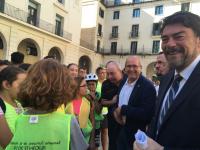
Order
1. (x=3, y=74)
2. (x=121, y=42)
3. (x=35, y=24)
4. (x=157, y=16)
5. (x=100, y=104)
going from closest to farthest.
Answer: (x=3, y=74) < (x=100, y=104) < (x=35, y=24) < (x=157, y=16) < (x=121, y=42)

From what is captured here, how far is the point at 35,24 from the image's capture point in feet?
74.7

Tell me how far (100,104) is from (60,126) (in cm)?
363

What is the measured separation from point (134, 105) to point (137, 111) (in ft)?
0.73

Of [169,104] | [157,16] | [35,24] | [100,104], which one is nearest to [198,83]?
[169,104]

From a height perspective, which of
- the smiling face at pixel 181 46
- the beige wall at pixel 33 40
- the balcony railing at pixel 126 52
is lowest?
the smiling face at pixel 181 46

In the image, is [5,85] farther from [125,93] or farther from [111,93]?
[111,93]

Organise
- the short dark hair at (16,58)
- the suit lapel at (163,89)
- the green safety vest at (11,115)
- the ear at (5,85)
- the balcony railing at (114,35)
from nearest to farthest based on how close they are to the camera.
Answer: the suit lapel at (163,89) → the green safety vest at (11,115) → the ear at (5,85) → the short dark hair at (16,58) → the balcony railing at (114,35)

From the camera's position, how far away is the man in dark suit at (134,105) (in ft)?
12.7

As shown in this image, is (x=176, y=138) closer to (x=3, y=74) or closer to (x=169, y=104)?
(x=169, y=104)

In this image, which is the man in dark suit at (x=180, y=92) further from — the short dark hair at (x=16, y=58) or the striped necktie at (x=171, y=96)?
the short dark hair at (x=16, y=58)

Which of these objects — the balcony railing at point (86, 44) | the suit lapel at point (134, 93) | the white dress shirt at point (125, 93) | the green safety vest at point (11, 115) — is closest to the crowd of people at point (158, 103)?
the green safety vest at point (11, 115)

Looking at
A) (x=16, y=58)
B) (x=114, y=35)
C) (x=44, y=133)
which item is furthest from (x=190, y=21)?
(x=114, y=35)

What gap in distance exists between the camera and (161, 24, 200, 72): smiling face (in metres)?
2.20

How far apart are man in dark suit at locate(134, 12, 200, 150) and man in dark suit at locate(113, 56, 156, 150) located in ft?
4.63
